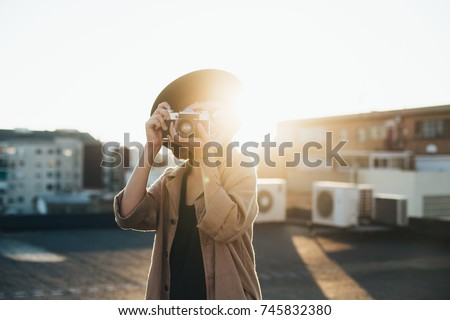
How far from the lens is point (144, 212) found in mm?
2248

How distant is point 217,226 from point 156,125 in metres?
0.59

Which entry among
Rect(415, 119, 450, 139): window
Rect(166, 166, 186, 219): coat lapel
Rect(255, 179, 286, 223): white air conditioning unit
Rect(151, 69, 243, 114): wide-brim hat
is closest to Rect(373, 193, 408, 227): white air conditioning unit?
Rect(255, 179, 286, 223): white air conditioning unit

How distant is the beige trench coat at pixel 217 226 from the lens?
201 cm

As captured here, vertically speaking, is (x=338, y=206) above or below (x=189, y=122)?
below

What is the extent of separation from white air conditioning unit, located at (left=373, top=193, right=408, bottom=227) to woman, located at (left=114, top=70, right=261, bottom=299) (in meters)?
11.2

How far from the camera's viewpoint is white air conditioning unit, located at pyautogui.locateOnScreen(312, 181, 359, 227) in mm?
12383

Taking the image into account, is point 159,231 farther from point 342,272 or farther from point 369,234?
point 369,234

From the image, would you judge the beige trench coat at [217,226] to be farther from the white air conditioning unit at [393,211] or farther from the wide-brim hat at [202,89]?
the white air conditioning unit at [393,211]

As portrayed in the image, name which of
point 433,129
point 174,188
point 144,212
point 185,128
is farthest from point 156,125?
point 433,129

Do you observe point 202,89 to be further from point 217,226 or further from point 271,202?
point 271,202

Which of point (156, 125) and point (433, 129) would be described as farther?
point (433, 129)

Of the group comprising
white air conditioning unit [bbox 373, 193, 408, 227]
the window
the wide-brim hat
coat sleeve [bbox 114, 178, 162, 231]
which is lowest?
white air conditioning unit [bbox 373, 193, 408, 227]

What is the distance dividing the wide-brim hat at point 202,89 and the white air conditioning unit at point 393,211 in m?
11.1

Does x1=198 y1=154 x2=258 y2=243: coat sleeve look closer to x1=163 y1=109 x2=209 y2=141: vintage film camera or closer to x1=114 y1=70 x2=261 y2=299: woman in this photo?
x1=114 y1=70 x2=261 y2=299: woman
